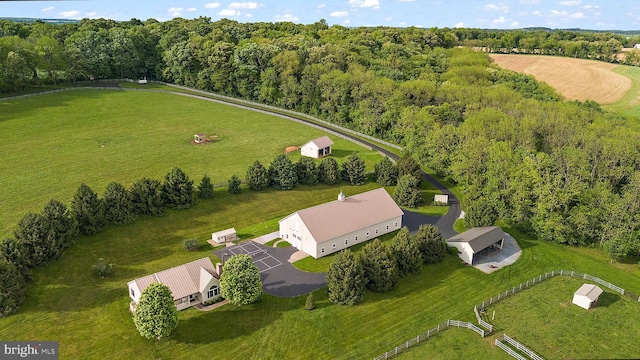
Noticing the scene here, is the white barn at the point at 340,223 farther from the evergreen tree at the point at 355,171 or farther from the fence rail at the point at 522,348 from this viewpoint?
the fence rail at the point at 522,348

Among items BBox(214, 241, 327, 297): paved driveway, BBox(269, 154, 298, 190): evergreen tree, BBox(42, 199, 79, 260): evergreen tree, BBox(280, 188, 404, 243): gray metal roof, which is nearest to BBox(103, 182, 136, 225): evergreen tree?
BBox(42, 199, 79, 260): evergreen tree

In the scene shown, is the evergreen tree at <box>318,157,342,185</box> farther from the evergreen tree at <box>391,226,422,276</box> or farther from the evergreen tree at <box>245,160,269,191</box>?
the evergreen tree at <box>391,226,422,276</box>

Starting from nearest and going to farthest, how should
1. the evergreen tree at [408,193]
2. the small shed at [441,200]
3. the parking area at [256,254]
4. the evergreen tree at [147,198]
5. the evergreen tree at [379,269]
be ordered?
the evergreen tree at [379,269], the parking area at [256,254], the evergreen tree at [147,198], the evergreen tree at [408,193], the small shed at [441,200]

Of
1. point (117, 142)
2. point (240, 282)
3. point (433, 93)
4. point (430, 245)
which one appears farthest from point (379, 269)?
point (117, 142)

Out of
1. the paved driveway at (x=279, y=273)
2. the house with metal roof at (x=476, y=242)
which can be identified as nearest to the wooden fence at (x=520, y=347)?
the house with metal roof at (x=476, y=242)

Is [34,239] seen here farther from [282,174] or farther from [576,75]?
[576,75]
